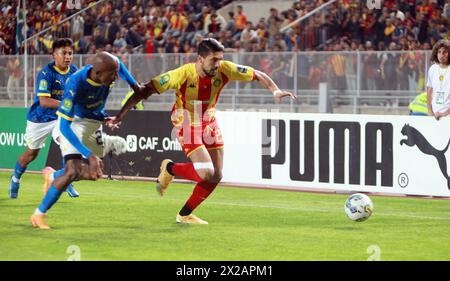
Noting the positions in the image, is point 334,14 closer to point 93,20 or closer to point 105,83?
point 93,20

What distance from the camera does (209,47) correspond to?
11.9m

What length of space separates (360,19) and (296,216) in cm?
1177

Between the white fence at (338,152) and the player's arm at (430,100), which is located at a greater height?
the player's arm at (430,100)

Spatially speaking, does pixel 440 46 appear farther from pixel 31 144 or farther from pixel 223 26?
pixel 223 26

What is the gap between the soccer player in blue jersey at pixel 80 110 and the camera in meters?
11.5

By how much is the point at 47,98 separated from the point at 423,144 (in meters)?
5.59

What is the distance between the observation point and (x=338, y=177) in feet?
53.9

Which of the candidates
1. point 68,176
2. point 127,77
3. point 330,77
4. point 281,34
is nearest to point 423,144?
point 127,77

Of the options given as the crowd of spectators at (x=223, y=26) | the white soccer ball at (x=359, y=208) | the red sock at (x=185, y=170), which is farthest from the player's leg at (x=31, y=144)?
the crowd of spectators at (x=223, y=26)

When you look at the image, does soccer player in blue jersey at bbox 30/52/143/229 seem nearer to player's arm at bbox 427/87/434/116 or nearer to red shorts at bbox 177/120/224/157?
red shorts at bbox 177/120/224/157

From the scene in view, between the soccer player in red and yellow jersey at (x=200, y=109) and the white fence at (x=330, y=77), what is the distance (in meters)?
8.87

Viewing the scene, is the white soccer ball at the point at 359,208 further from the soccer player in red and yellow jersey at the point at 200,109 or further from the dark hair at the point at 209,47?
the dark hair at the point at 209,47

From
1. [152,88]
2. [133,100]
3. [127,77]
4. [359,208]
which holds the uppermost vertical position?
[127,77]
